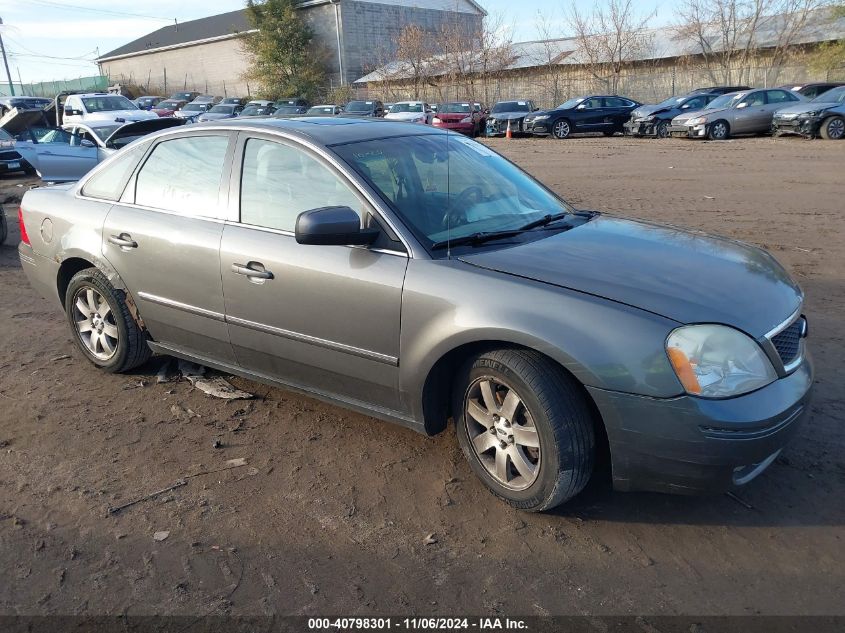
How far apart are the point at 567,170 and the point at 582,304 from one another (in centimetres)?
1321

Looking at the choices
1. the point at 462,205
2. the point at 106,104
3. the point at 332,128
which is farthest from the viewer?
the point at 106,104

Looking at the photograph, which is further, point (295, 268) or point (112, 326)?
point (112, 326)

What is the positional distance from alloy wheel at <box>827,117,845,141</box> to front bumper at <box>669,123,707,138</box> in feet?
10.4

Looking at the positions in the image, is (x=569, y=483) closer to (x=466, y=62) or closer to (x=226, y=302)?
(x=226, y=302)

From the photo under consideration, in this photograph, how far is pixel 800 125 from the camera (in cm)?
1920

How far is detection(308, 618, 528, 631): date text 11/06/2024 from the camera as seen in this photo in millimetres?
2623

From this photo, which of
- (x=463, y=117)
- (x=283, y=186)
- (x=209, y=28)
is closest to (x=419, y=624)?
(x=283, y=186)

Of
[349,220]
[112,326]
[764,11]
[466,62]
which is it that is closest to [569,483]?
[349,220]

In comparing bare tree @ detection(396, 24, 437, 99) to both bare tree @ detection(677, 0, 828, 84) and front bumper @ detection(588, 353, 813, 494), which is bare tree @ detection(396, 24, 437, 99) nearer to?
bare tree @ detection(677, 0, 828, 84)

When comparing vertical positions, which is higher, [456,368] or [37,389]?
[456,368]

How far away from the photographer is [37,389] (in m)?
4.87

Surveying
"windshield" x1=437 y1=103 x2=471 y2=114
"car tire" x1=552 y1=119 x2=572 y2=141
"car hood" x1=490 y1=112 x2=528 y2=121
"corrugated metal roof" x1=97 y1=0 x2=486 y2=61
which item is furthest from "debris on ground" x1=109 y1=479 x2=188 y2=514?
"corrugated metal roof" x1=97 y1=0 x2=486 y2=61

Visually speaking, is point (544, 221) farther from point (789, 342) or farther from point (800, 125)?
point (800, 125)

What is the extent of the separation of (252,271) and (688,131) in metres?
20.2
